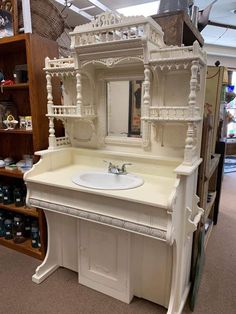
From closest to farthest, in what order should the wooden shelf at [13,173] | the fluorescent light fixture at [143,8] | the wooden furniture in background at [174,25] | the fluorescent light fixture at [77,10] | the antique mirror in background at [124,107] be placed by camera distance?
the wooden furniture in background at [174,25], the antique mirror in background at [124,107], the wooden shelf at [13,173], the fluorescent light fixture at [77,10], the fluorescent light fixture at [143,8]

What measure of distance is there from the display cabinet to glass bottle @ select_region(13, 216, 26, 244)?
0.16 ft

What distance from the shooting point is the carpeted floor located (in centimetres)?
160

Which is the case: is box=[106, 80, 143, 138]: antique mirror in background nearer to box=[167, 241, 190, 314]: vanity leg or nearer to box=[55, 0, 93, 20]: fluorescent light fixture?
box=[167, 241, 190, 314]: vanity leg

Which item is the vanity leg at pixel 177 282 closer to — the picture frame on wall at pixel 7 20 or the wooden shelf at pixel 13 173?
the wooden shelf at pixel 13 173

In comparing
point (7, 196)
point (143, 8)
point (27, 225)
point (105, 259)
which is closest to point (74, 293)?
point (105, 259)

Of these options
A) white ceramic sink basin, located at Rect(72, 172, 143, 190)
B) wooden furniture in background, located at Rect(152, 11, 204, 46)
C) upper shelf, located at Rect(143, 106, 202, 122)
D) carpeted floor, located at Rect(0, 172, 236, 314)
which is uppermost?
wooden furniture in background, located at Rect(152, 11, 204, 46)

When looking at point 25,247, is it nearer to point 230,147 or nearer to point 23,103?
point 23,103

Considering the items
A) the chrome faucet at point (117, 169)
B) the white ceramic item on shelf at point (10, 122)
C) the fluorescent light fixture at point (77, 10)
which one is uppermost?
the fluorescent light fixture at point (77, 10)

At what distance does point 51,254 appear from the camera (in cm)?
196

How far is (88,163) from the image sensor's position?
192cm

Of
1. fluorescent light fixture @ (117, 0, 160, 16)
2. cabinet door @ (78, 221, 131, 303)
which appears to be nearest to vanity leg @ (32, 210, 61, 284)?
cabinet door @ (78, 221, 131, 303)

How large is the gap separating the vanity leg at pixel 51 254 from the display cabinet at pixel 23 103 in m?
0.12

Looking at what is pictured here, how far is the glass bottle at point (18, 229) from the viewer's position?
2224 mm

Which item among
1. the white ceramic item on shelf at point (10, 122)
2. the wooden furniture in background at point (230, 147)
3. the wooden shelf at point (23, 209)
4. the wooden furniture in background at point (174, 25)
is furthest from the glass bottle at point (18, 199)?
the wooden furniture in background at point (230, 147)
